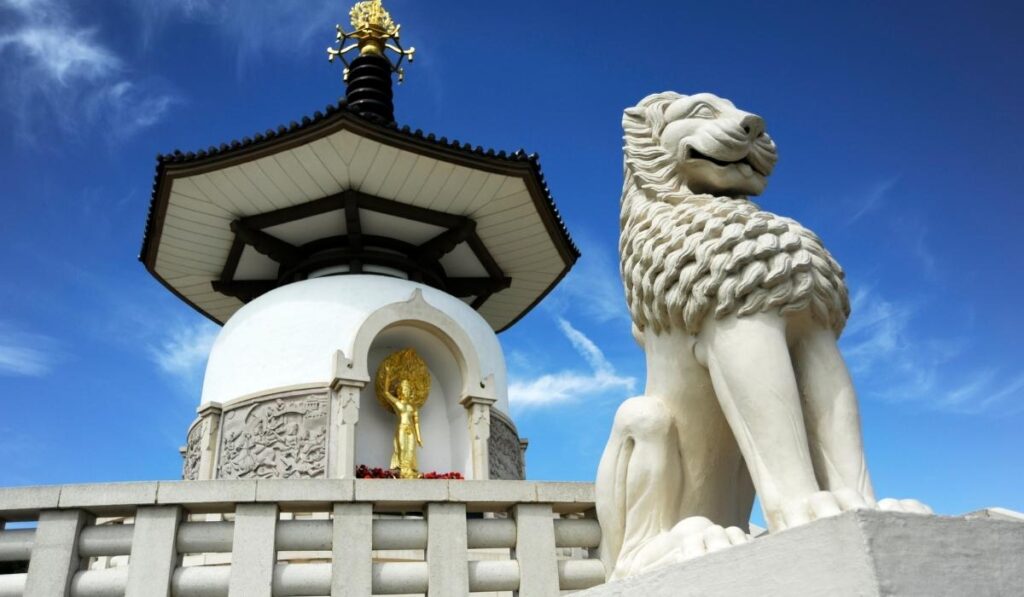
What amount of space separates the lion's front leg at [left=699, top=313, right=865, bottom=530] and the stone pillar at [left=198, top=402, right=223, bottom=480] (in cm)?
847

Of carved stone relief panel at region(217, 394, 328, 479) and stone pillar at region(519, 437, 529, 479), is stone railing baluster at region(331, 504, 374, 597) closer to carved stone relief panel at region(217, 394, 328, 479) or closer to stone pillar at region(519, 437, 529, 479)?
carved stone relief panel at region(217, 394, 328, 479)

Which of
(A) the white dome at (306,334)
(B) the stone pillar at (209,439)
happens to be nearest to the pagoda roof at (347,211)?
(A) the white dome at (306,334)

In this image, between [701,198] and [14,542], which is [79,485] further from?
[701,198]

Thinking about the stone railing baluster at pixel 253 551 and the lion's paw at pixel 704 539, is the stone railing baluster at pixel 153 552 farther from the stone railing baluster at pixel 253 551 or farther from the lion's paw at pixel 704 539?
the lion's paw at pixel 704 539

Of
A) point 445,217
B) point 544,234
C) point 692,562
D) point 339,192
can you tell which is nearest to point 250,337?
point 339,192

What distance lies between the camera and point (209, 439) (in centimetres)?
988

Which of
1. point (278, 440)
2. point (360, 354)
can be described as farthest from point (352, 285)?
point (278, 440)

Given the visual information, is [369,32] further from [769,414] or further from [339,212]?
[769,414]

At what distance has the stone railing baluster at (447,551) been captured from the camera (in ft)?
13.2

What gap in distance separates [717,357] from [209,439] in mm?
8587

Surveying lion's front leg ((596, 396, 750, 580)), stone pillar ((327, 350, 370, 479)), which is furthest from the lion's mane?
stone pillar ((327, 350, 370, 479))

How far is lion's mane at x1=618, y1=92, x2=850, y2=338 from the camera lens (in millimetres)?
2588

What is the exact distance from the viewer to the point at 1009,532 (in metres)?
1.91

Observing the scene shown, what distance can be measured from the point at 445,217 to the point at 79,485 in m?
7.01
